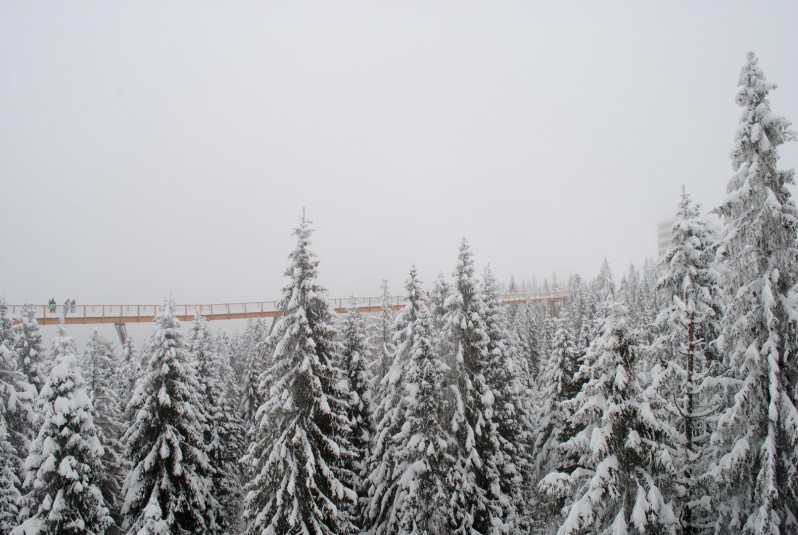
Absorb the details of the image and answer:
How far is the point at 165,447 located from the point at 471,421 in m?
13.2

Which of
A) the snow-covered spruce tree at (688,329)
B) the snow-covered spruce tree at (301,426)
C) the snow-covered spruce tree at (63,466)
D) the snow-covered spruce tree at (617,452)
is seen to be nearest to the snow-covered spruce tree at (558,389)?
the snow-covered spruce tree at (688,329)

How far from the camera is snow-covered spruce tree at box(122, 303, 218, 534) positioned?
18.0 metres

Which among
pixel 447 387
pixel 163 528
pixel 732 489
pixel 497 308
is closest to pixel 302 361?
pixel 447 387

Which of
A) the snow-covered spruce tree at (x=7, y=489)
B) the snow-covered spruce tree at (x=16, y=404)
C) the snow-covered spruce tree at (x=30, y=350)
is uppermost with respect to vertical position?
the snow-covered spruce tree at (x=30, y=350)

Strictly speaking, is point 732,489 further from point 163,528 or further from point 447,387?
point 163,528

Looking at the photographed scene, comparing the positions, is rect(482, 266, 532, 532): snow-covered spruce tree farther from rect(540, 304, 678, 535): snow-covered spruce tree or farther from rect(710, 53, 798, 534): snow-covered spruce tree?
rect(710, 53, 798, 534): snow-covered spruce tree

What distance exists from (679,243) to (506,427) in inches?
530

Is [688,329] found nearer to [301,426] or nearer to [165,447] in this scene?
[301,426]

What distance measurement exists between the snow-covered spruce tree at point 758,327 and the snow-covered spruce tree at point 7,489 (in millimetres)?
28863

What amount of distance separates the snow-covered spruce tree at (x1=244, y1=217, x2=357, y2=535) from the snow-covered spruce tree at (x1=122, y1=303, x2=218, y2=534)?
2.73m

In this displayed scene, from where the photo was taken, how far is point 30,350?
25453 mm

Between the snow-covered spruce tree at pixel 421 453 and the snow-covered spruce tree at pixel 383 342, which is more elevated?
the snow-covered spruce tree at pixel 383 342

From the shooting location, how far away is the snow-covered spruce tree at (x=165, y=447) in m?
18.0

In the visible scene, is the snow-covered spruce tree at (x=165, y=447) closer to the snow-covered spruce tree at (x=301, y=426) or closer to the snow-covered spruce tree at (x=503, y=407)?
the snow-covered spruce tree at (x=301, y=426)
